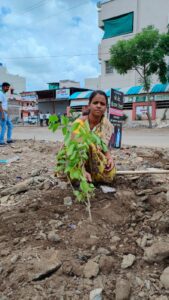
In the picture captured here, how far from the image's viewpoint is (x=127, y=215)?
101 inches

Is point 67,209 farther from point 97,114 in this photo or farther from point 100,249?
point 97,114

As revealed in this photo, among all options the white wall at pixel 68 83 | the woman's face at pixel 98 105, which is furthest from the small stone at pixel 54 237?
the white wall at pixel 68 83

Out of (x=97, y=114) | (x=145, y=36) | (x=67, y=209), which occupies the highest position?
(x=145, y=36)

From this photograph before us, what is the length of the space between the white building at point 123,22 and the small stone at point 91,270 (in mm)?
24271

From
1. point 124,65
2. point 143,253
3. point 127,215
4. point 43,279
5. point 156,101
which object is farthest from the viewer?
point 156,101

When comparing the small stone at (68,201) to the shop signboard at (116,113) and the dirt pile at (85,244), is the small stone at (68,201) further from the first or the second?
the shop signboard at (116,113)

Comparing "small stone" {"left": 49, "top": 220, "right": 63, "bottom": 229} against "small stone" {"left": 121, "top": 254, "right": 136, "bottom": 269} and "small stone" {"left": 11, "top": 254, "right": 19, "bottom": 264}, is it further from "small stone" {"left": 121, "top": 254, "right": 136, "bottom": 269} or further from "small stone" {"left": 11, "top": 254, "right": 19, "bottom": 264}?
"small stone" {"left": 121, "top": 254, "right": 136, "bottom": 269}

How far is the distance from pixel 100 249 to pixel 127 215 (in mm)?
566

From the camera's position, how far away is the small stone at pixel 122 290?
A: 1692mm

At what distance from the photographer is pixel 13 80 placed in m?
48.1

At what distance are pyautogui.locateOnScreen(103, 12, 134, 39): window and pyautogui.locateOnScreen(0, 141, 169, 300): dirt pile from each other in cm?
2445

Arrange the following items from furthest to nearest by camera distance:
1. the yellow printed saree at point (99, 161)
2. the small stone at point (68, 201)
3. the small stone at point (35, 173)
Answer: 1. the small stone at point (35, 173)
2. the yellow printed saree at point (99, 161)
3. the small stone at point (68, 201)

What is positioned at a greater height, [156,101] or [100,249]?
[156,101]

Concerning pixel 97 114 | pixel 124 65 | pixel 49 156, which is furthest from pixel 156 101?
pixel 97 114
